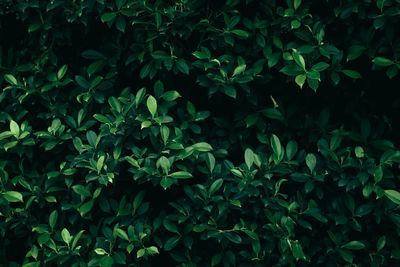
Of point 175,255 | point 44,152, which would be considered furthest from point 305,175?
point 44,152

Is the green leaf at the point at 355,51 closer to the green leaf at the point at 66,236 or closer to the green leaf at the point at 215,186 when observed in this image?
the green leaf at the point at 215,186

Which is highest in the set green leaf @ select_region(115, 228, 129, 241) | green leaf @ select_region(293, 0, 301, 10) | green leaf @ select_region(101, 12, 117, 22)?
green leaf @ select_region(293, 0, 301, 10)

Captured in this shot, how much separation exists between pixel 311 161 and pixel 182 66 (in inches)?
33.7

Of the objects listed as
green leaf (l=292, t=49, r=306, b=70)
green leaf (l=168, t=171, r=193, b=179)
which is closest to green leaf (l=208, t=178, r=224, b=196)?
green leaf (l=168, t=171, r=193, b=179)

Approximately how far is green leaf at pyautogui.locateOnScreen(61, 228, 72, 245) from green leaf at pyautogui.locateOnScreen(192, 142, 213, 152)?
828 millimetres

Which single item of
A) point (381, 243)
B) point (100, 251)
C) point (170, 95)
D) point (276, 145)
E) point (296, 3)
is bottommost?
point (381, 243)

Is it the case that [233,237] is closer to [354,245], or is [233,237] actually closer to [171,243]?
[171,243]

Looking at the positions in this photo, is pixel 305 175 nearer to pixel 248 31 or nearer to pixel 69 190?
pixel 248 31

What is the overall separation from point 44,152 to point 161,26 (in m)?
1.06

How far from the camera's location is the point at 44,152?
2938mm

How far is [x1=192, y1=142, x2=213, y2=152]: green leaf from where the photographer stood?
254 cm

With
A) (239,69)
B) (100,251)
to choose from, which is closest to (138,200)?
(100,251)

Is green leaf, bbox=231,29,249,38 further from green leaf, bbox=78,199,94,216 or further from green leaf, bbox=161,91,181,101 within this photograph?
green leaf, bbox=78,199,94,216

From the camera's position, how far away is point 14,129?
8.81 feet
